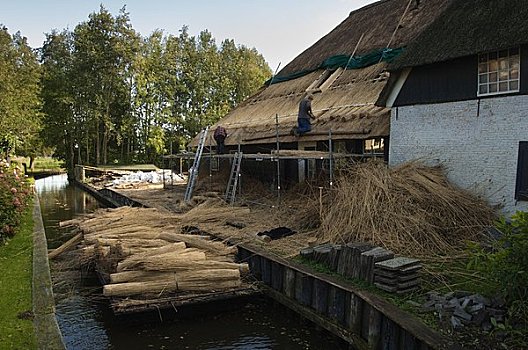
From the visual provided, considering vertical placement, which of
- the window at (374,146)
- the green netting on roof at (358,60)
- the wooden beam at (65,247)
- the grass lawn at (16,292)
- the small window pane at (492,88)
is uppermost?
the green netting on roof at (358,60)

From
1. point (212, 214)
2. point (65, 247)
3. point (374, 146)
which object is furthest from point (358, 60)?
point (65, 247)

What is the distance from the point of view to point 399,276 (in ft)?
24.5

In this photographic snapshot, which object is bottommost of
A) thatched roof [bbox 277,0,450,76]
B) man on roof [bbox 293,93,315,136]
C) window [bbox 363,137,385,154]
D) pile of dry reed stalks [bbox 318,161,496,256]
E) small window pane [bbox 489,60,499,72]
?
pile of dry reed stalks [bbox 318,161,496,256]

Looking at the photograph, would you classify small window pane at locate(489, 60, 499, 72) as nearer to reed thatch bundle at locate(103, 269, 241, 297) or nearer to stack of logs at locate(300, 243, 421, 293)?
stack of logs at locate(300, 243, 421, 293)

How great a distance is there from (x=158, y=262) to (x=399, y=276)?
426 centimetres

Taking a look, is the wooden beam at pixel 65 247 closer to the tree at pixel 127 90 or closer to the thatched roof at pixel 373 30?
the thatched roof at pixel 373 30

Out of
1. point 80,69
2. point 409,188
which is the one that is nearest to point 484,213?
point 409,188

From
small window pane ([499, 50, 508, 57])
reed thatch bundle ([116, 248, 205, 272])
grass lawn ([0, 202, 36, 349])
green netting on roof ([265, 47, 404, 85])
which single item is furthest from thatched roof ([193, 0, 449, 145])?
grass lawn ([0, 202, 36, 349])

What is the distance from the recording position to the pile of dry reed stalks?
9523 millimetres

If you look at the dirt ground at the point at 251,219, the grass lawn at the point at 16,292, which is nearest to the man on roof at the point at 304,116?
the dirt ground at the point at 251,219

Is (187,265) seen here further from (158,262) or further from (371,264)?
(371,264)

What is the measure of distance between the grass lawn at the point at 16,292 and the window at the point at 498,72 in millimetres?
9896

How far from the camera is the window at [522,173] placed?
10.2 metres

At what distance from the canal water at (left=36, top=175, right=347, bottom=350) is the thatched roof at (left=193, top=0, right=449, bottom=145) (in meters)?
6.24
